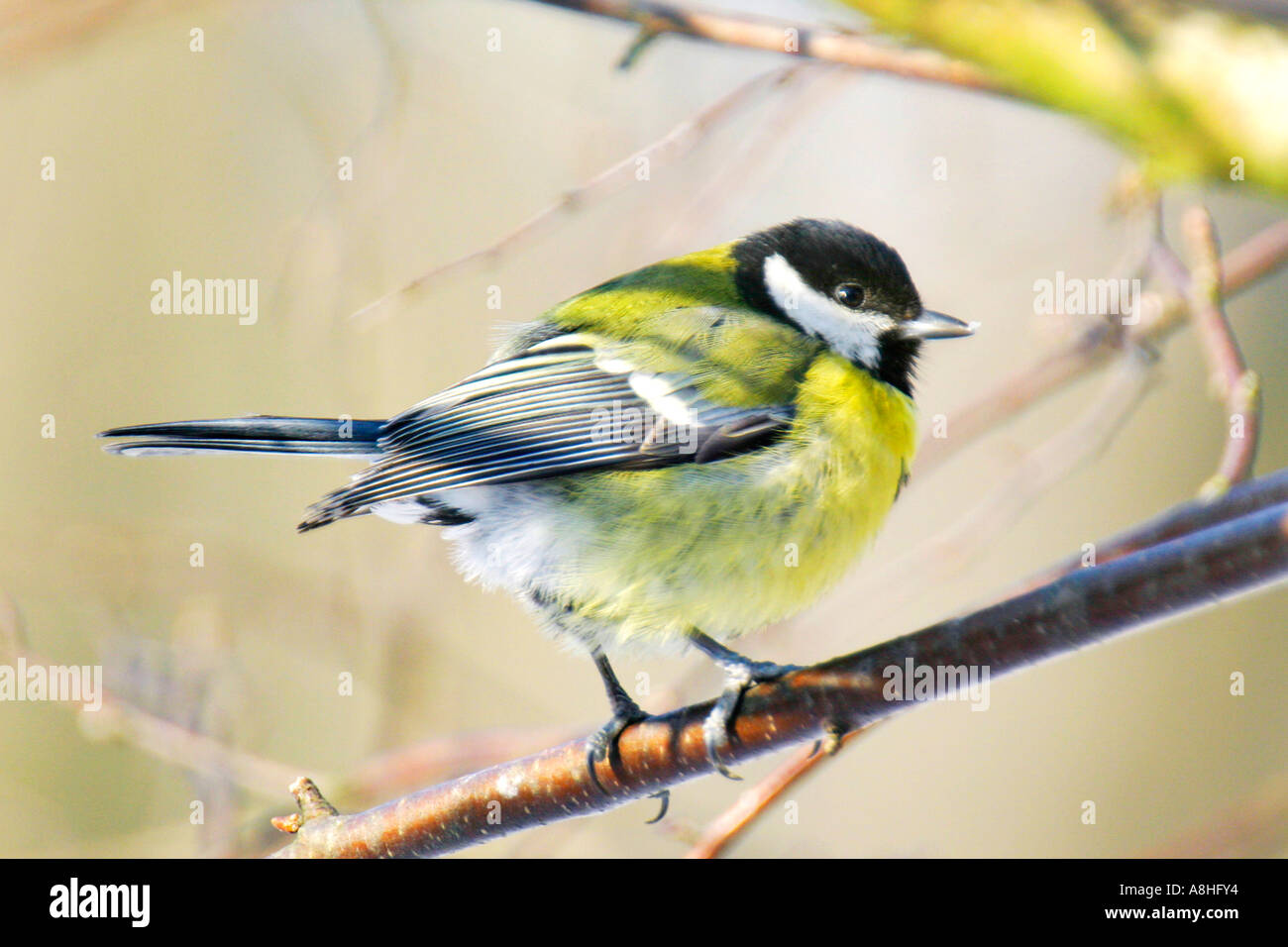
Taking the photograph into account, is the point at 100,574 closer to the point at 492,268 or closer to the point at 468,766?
the point at 468,766

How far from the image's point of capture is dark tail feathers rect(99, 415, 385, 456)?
2396mm

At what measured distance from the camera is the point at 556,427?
2.62 m

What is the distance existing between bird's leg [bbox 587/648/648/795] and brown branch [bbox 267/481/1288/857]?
2 centimetres

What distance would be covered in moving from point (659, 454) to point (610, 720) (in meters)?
0.56

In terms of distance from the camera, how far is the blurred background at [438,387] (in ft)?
9.60

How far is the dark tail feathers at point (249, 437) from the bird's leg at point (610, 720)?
0.71m

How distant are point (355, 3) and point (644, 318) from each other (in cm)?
96

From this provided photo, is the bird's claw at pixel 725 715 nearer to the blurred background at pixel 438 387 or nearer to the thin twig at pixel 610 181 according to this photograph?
the blurred background at pixel 438 387

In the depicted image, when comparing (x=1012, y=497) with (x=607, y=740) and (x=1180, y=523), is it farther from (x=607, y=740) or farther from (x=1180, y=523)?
(x=607, y=740)

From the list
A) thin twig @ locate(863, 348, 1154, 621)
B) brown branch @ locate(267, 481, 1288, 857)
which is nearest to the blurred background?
thin twig @ locate(863, 348, 1154, 621)

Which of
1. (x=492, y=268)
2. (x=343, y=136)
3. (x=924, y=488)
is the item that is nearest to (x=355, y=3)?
(x=492, y=268)

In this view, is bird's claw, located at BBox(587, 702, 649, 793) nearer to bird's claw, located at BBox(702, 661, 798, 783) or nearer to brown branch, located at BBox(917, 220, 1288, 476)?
bird's claw, located at BBox(702, 661, 798, 783)

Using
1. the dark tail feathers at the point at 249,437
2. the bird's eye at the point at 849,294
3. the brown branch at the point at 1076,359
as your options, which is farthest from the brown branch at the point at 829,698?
the bird's eye at the point at 849,294

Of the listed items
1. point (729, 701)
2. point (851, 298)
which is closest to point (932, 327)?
point (851, 298)
